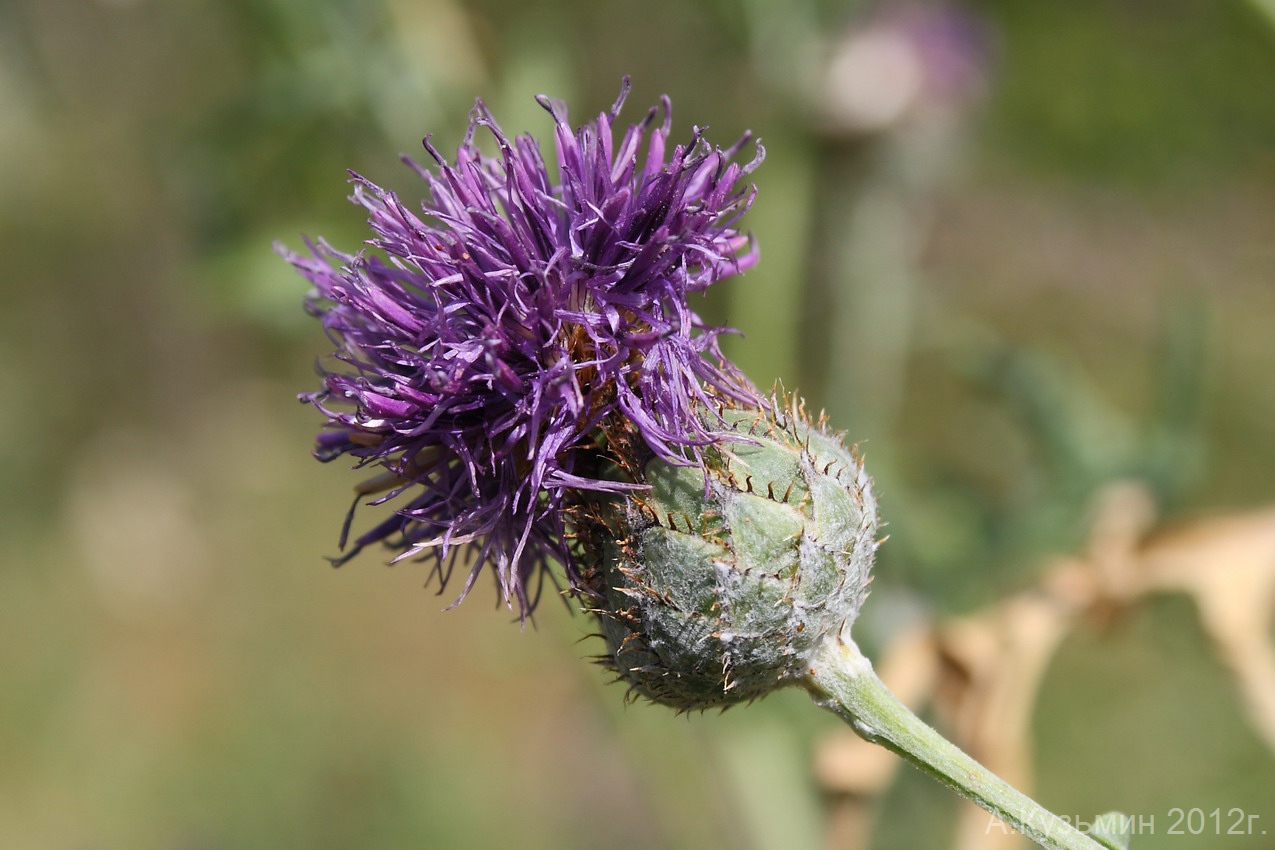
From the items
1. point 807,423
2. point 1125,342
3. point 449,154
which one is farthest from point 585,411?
point 1125,342

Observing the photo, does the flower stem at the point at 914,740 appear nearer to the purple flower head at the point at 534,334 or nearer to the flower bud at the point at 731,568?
the flower bud at the point at 731,568

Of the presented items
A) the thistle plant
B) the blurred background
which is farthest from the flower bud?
the blurred background

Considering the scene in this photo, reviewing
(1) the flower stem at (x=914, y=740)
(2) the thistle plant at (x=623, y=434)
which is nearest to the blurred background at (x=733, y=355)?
(2) the thistle plant at (x=623, y=434)

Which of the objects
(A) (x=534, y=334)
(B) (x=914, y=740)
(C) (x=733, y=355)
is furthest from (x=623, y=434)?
(C) (x=733, y=355)

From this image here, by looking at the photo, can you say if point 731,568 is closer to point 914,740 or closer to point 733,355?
point 914,740

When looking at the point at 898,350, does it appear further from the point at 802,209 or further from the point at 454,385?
the point at 454,385

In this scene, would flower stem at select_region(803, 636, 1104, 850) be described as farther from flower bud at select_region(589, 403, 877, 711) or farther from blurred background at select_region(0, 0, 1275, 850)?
blurred background at select_region(0, 0, 1275, 850)
